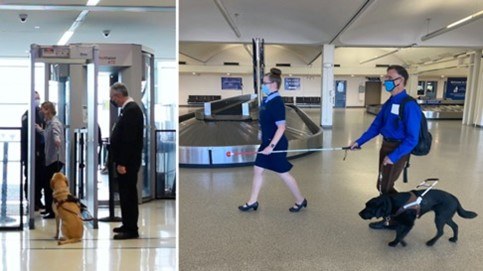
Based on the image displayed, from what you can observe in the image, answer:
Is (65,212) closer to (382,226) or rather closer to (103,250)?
(103,250)

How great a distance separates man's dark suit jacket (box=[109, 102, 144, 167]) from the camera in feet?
9.14

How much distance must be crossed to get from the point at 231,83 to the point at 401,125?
2937 centimetres

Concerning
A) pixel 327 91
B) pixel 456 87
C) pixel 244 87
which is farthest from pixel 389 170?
pixel 456 87

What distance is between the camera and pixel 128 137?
2.88m

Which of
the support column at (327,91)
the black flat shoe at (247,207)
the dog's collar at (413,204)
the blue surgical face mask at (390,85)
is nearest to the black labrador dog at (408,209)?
the dog's collar at (413,204)

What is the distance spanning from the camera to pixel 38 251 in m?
2.81

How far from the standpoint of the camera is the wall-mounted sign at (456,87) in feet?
111

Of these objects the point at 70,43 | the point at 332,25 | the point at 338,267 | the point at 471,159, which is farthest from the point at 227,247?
the point at 332,25

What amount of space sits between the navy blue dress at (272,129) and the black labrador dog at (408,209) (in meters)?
1.09

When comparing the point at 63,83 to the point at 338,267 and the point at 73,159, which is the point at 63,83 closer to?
the point at 73,159

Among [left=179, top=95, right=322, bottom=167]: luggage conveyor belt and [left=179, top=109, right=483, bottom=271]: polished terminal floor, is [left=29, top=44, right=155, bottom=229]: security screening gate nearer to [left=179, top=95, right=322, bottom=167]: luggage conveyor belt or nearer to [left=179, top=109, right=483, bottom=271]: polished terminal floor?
[left=179, top=109, right=483, bottom=271]: polished terminal floor

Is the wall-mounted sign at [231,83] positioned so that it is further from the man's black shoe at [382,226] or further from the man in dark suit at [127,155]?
the man in dark suit at [127,155]

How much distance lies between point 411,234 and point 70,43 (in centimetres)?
345

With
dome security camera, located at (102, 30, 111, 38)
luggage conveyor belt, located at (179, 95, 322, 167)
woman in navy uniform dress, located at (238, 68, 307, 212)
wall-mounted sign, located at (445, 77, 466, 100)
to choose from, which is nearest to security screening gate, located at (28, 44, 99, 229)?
dome security camera, located at (102, 30, 111, 38)
